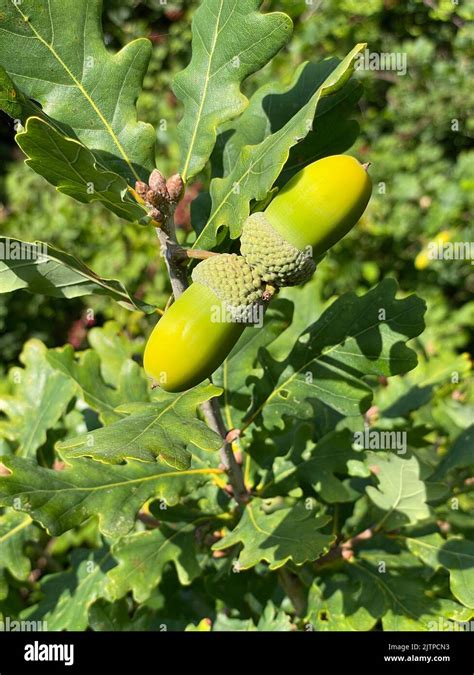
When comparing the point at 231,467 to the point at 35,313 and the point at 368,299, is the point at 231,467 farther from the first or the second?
the point at 35,313

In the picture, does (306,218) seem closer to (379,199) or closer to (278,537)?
(278,537)

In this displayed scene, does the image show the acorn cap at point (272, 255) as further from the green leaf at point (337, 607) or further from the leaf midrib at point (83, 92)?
the green leaf at point (337, 607)

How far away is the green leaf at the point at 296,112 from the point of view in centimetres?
104

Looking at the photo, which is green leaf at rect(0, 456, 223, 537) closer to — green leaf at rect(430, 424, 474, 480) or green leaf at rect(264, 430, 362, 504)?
green leaf at rect(264, 430, 362, 504)

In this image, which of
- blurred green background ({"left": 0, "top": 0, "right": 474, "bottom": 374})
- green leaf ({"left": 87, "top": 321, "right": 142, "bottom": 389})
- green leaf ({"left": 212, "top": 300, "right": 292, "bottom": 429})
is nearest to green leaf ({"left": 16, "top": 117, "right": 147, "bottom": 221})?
green leaf ({"left": 212, "top": 300, "right": 292, "bottom": 429})

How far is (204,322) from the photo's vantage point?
83 centimetres

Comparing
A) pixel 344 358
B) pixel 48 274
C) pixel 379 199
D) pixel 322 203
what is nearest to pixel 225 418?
pixel 344 358

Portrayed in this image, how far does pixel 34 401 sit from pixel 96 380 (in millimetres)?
267

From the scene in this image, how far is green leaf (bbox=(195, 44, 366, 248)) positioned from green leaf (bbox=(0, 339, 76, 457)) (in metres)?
0.59

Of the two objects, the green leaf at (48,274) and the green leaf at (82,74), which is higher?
the green leaf at (82,74)

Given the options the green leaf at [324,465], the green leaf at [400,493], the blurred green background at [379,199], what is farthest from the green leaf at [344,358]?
the blurred green background at [379,199]

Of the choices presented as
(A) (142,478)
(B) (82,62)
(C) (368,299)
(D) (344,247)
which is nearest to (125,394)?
(A) (142,478)

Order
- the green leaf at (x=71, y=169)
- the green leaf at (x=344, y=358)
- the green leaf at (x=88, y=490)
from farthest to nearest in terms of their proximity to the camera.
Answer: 1. the green leaf at (x=344, y=358)
2. the green leaf at (x=88, y=490)
3. the green leaf at (x=71, y=169)
